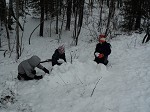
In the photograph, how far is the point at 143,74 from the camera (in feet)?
27.2

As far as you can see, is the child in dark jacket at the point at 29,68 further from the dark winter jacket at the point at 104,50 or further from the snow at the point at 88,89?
the dark winter jacket at the point at 104,50

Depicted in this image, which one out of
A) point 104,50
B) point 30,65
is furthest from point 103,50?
point 30,65

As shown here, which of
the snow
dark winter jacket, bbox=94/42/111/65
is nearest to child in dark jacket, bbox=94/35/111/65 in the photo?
dark winter jacket, bbox=94/42/111/65

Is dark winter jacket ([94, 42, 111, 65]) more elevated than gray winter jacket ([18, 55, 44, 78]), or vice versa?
dark winter jacket ([94, 42, 111, 65])

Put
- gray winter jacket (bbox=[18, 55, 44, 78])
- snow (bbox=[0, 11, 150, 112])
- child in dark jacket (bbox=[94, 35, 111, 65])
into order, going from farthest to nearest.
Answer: child in dark jacket (bbox=[94, 35, 111, 65]) → gray winter jacket (bbox=[18, 55, 44, 78]) → snow (bbox=[0, 11, 150, 112])

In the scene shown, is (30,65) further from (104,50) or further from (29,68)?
(104,50)

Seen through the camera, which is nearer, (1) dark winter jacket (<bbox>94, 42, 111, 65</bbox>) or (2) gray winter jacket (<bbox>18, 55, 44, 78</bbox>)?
(2) gray winter jacket (<bbox>18, 55, 44, 78</bbox>)

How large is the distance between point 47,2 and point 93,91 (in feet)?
58.7

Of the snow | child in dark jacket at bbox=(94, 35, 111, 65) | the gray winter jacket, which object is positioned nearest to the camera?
the snow

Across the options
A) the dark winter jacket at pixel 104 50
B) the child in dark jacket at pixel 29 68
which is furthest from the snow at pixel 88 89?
the dark winter jacket at pixel 104 50

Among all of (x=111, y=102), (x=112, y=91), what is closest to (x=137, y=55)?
(x=112, y=91)

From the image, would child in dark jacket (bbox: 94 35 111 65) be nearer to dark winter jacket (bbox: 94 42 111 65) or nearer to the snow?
dark winter jacket (bbox: 94 42 111 65)

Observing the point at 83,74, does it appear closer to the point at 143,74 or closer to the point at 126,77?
the point at 126,77

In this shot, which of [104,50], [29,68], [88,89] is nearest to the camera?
[88,89]
